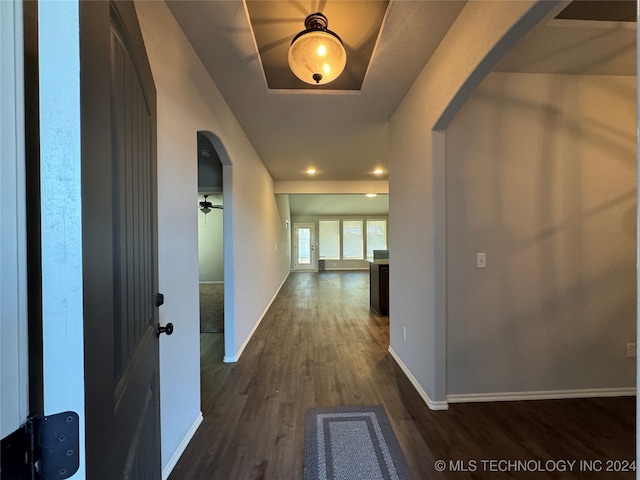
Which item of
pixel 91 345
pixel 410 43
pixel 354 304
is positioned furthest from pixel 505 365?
pixel 354 304

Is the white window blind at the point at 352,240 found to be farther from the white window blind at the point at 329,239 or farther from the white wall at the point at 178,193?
the white wall at the point at 178,193

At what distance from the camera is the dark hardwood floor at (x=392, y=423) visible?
1528 mm

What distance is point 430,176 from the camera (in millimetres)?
2045

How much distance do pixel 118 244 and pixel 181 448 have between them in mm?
1625

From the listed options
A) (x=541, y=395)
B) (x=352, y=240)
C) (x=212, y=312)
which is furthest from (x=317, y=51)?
(x=352, y=240)

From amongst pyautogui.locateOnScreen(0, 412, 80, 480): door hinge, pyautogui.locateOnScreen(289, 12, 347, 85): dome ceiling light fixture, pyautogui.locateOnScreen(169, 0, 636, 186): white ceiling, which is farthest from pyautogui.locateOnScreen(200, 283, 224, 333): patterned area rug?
pyautogui.locateOnScreen(0, 412, 80, 480): door hinge

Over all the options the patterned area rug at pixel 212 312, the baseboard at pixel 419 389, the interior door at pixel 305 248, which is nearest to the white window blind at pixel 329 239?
the interior door at pixel 305 248

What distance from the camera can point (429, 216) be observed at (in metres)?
2.08

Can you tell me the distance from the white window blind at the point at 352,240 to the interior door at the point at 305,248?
1.24 meters

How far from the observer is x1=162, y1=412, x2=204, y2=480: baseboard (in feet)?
4.80

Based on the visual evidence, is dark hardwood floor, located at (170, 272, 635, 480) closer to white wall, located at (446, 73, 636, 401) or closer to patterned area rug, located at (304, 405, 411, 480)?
patterned area rug, located at (304, 405, 411, 480)

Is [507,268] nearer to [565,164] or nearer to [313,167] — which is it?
[565,164]

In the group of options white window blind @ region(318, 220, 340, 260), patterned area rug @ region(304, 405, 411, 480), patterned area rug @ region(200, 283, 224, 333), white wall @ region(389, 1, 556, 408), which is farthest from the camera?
white window blind @ region(318, 220, 340, 260)

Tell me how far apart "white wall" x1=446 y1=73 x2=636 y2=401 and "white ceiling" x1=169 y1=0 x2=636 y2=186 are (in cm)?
22
